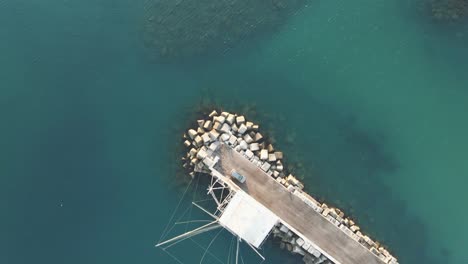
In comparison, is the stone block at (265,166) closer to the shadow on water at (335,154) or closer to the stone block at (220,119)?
the shadow on water at (335,154)

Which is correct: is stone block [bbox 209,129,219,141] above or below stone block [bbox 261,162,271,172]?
below

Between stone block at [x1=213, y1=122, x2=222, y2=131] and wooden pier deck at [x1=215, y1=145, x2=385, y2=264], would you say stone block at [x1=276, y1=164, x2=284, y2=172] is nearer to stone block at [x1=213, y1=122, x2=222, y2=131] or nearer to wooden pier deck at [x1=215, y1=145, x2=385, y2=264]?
wooden pier deck at [x1=215, y1=145, x2=385, y2=264]

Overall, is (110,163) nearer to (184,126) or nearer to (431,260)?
(184,126)

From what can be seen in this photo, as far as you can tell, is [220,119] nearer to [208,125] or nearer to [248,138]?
[208,125]

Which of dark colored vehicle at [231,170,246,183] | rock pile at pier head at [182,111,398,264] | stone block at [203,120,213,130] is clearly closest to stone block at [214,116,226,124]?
rock pile at pier head at [182,111,398,264]

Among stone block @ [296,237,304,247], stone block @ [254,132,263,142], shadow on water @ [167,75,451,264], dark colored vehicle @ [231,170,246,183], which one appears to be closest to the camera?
dark colored vehicle @ [231,170,246,183]

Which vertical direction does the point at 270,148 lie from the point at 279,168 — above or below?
above

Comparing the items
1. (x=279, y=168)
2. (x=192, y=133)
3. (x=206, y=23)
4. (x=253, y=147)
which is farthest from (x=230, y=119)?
(x=206, y=23)
